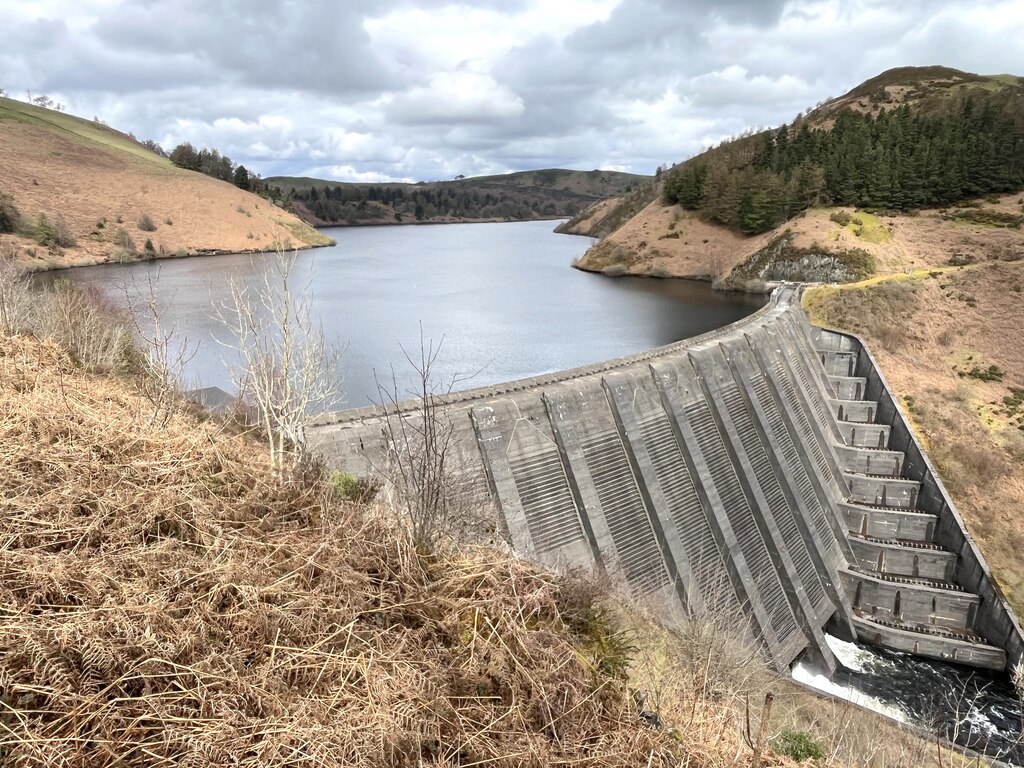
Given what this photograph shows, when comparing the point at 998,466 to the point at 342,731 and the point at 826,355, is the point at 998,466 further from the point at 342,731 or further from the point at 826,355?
the point at 342,731

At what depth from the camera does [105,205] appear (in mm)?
88625

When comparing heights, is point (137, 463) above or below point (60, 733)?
above

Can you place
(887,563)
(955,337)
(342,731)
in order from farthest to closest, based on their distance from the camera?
(955,337), (887,563), (342,731)

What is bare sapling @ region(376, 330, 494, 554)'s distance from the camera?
742 centimetres

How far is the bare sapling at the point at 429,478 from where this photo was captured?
7.42m

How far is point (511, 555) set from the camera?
7.54 meters

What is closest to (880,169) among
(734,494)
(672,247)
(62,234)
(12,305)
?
(672,247)

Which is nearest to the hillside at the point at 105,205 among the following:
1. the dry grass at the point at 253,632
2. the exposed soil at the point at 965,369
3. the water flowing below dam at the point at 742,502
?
the water flowing below dam at the point at 742,502

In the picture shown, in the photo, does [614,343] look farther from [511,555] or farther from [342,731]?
[342,731]

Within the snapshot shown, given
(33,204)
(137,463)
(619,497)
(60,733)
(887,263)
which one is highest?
(33,204)

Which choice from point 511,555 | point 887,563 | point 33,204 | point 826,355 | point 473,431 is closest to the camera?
point 511,555

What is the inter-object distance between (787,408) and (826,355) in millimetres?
13356

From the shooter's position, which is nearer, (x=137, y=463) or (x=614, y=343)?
(x=137, y=463)

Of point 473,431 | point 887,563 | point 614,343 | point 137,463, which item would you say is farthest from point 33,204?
point 887,563
